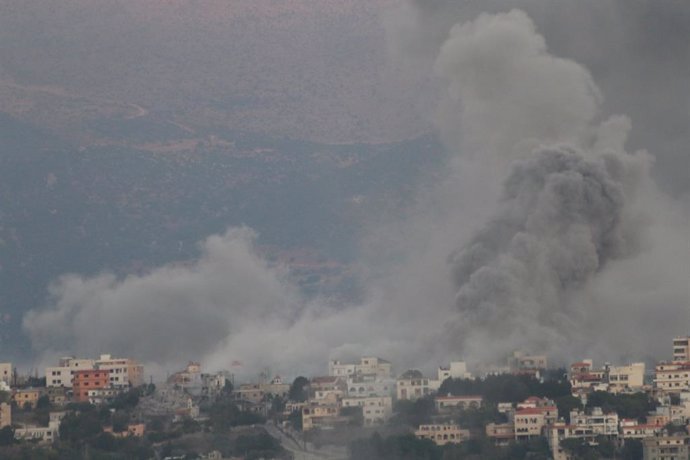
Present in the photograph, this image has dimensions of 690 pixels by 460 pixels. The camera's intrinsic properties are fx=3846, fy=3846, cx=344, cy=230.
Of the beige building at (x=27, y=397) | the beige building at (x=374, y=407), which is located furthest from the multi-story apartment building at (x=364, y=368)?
the beige building at (x=27, y=397)

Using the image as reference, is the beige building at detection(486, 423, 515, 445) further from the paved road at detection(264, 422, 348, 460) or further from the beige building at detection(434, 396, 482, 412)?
the paved road at detection(264, 422, 348, 460)

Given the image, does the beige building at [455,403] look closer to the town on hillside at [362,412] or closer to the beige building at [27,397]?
the town on hillside at [362,412]

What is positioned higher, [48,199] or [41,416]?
[48,199]

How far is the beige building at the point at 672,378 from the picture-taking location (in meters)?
75.7

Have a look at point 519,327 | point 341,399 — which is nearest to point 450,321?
point 519,327

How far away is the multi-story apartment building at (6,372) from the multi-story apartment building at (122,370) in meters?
1.87

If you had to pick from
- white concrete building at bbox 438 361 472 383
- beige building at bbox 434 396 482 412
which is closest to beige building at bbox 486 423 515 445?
beige building at bbox 434 396 482 412

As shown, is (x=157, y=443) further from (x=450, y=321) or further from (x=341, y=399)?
(x=450, y=321)

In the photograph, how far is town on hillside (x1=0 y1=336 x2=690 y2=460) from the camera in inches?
2751

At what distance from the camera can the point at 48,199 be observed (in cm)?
9850

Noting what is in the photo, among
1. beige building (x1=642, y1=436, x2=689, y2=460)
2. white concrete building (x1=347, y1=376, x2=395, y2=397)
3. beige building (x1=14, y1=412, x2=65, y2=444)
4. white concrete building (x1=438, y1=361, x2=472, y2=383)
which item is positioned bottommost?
beige building (x1=642, y1=436, x2=689, y2=460)

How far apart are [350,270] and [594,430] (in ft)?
81.8

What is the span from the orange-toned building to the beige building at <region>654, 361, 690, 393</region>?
11.3 metres

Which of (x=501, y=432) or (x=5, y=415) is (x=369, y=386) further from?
(x=5, y=415)
